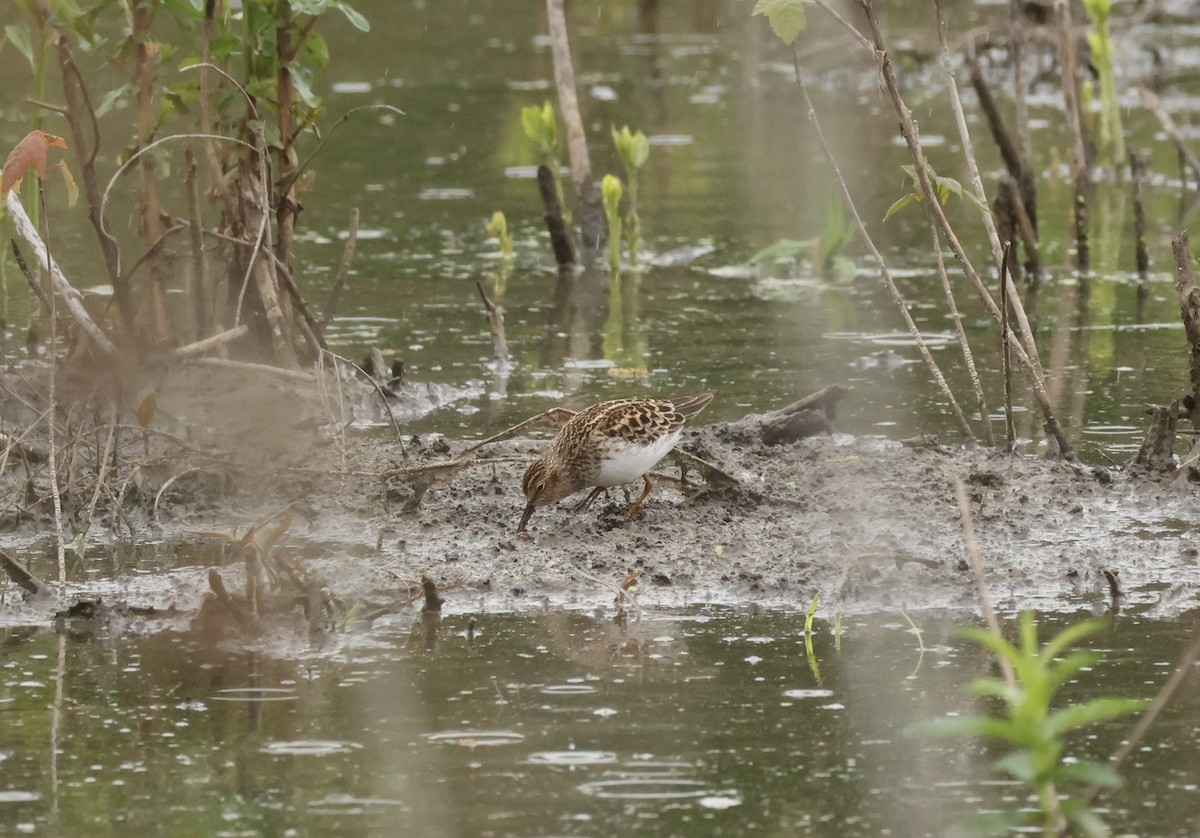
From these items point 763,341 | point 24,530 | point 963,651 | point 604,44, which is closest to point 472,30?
point 604,44

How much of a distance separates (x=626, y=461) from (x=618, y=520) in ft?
1.21

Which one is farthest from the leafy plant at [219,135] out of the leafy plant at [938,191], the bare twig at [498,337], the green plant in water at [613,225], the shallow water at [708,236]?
the green plant in water at [613,225]

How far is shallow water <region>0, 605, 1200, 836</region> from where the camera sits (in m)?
4.57

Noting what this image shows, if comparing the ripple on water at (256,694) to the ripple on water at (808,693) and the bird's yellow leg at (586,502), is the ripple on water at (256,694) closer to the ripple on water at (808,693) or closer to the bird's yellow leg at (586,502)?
the ripple on water at (808,693)

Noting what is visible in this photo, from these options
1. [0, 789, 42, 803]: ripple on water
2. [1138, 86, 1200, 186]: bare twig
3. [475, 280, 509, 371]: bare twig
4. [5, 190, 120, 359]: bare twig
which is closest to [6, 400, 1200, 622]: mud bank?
[5, 190, 120, 359]: bare twig

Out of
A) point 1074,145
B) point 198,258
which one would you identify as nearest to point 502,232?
point 1074,145

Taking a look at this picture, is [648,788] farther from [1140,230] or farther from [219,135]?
[1140,230]

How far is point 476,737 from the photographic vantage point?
507cm

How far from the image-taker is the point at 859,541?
684cm

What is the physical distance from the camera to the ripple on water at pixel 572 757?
4875mm

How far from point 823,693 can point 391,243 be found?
8.66 meters

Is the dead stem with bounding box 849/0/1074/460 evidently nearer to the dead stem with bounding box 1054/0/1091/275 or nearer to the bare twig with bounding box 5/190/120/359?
the bare twig with bounding box 5/190/120/359

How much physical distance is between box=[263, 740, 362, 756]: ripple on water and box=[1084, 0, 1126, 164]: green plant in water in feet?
32.7

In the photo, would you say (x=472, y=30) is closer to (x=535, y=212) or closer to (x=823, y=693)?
(x=535, y=212)
